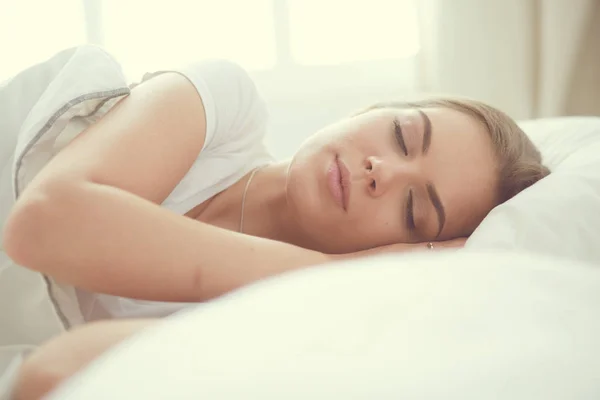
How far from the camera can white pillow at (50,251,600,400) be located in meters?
0.26

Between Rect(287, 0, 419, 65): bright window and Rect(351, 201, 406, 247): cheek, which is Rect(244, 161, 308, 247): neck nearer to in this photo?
Rect(351, 201, 406, 247): cheek

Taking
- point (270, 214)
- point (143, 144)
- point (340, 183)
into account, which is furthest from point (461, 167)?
point (143, 144)

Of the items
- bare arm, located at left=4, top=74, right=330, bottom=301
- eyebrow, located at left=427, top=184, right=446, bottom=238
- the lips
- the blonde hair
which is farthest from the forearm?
the blonde hair

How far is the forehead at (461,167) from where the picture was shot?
37.5 inches

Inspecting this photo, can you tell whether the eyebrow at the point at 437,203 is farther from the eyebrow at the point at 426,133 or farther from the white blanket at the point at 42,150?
the white blanket at the point at 42,150

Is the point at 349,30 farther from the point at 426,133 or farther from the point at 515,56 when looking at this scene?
the point at 426,133

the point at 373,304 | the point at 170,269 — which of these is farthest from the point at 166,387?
the point at 170,269

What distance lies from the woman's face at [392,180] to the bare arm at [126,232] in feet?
0.48

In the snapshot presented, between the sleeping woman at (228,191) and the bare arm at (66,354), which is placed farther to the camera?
the sleeping woman at (228,191)

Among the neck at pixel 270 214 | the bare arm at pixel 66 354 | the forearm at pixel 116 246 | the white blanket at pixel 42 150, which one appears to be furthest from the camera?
the neck at pixel 270 214

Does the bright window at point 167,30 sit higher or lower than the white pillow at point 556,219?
higher

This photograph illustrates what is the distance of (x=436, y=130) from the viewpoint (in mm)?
970

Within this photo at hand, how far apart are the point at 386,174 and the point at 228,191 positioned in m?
0.31

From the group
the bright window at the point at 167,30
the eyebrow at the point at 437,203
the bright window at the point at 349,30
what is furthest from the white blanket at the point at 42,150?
the bright window at the point at 349,30
